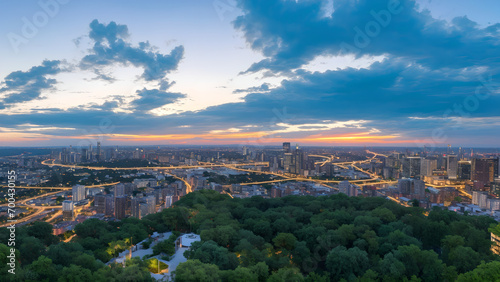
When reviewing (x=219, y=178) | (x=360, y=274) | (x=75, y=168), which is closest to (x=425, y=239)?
(x=360, y=274)

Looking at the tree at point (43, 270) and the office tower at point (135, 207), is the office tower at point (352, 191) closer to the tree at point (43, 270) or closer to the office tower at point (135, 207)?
the office tower at point (135, 207)

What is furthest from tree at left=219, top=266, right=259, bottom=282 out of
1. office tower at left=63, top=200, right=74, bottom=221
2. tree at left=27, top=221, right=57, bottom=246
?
office tower at left=63, top=200, right=74, bottom=221

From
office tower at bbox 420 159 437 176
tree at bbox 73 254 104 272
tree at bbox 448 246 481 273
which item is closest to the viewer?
tree at bbox 73 254 104 272

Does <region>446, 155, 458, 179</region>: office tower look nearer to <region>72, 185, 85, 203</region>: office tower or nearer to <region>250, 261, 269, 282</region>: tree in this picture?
<region>250, 261, 269, 282</region>: tree

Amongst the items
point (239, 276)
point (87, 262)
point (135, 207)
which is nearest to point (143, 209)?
point (135, 207)

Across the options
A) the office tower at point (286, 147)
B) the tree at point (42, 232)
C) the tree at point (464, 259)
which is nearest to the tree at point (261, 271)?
the tree at point (464, 259)

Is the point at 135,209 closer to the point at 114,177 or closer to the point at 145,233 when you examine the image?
the point at 145,233
